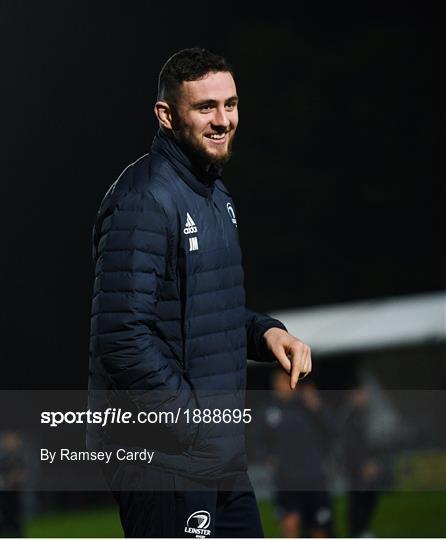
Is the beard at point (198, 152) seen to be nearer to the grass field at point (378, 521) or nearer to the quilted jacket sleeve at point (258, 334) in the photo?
the quilted jacket sleeve at point (258, 334)

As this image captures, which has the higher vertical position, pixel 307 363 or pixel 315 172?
pixel 315 172

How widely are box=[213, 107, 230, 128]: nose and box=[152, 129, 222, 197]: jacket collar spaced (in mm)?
142

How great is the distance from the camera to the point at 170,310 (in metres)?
4.00

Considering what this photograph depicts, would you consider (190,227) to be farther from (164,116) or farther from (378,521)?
(378,521)

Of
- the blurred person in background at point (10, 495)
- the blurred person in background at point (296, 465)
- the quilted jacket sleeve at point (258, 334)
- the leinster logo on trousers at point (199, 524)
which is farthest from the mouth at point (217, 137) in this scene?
the blurred person in background at point (10, 495)

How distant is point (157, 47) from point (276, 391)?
48.8 ft

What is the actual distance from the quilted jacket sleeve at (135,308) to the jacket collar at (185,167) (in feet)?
0.68

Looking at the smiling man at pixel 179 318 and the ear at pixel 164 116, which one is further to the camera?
the ear at pixel 164 116

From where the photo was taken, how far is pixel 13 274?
28.0 meters

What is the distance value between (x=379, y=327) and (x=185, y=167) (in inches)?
782

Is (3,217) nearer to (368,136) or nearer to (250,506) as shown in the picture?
(368,136)

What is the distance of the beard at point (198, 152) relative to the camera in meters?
4.17

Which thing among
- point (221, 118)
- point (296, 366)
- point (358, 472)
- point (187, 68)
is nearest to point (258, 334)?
point (296, 366)

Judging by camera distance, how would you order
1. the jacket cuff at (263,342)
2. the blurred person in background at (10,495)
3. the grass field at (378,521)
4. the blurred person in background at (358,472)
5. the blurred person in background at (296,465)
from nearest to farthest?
the jacket cuff at (263,342) → the blurred person in background at (296,465) → the blurred person in background at (10,495) → the blurred person in background at (358,472) → the grass field at (378,521)
